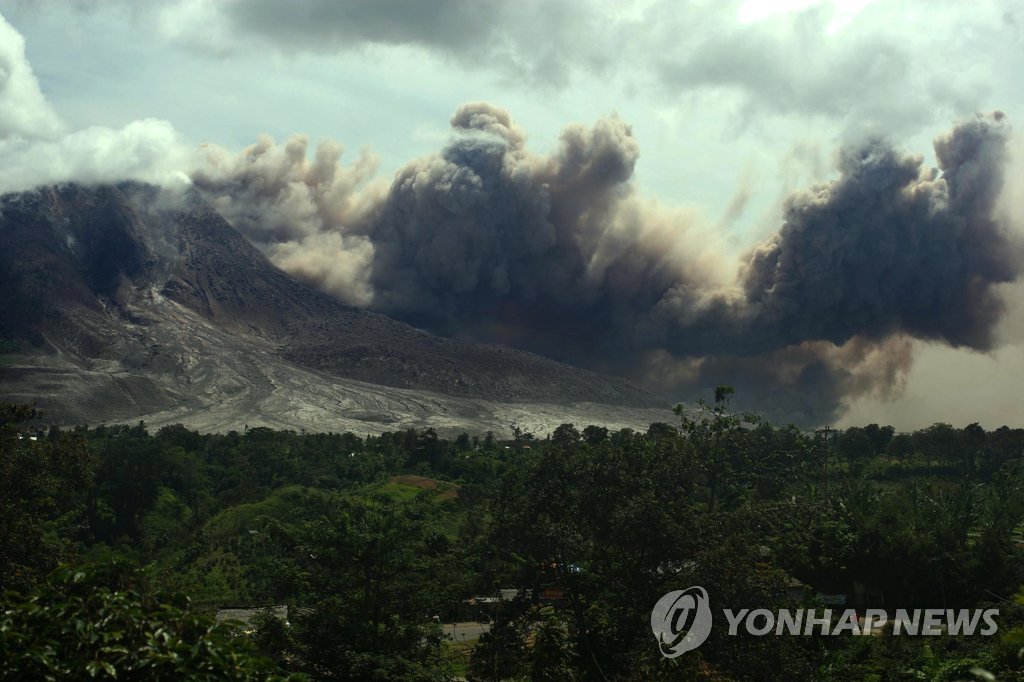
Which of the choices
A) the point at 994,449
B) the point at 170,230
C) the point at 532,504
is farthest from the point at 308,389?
the point at 532,504

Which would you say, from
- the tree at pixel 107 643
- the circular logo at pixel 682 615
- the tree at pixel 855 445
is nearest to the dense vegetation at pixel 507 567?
the tree at pixel 107 643

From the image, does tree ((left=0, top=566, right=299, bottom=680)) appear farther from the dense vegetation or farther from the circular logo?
the circular logo

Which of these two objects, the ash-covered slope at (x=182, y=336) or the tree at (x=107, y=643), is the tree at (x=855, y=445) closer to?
the ash-covered slope at (x=182, y=336)

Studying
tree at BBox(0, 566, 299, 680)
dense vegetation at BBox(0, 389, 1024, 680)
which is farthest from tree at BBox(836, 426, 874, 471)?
tree at BBox(0, 566, 299, 680)

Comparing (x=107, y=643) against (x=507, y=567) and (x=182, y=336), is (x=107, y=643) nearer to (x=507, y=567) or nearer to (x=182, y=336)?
(x=507, y=567)

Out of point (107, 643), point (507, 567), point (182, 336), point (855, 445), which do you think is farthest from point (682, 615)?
point (182, 336)
